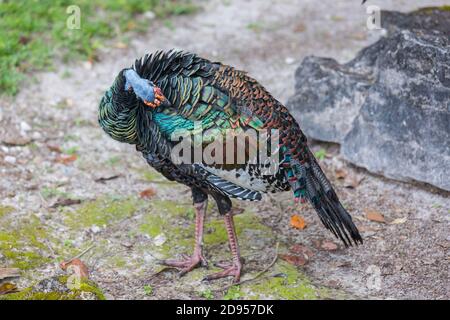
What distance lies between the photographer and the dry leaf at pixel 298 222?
6368 millimetres

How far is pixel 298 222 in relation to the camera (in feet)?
21.0

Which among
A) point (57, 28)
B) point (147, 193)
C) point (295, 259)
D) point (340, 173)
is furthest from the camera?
point (57, 28)

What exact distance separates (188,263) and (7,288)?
1381 millimetres

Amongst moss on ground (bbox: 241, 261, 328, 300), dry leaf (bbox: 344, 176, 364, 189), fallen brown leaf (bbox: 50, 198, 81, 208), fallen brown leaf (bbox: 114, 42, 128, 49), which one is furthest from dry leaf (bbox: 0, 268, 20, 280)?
fallen brown leaf (bbox: 114, 42, 128, 49)

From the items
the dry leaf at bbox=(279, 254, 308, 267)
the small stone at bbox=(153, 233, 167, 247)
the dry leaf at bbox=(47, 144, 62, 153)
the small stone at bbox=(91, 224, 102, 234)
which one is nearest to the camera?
the dry leaf at bbox=(279, 254, 308, 267)

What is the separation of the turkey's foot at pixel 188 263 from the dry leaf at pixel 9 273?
3.65 ft

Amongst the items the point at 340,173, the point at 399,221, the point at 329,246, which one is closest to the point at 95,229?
the point at 329,246

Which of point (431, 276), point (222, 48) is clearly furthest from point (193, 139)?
point (222, 48)

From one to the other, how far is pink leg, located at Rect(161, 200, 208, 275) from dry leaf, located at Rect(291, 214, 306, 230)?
962 millimetres

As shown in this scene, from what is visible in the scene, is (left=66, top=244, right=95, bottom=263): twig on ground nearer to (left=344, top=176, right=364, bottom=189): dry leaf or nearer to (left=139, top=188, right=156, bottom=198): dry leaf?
(left=139, top=188, right=156, bottom=198): dry leaf

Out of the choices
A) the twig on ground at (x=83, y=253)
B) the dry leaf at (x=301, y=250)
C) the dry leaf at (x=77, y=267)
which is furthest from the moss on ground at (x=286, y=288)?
the twig on ground at (x=83, y=253)

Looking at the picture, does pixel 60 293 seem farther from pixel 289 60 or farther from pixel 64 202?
pixel 289 60

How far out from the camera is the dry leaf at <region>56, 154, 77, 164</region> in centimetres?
721

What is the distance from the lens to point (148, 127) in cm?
538
